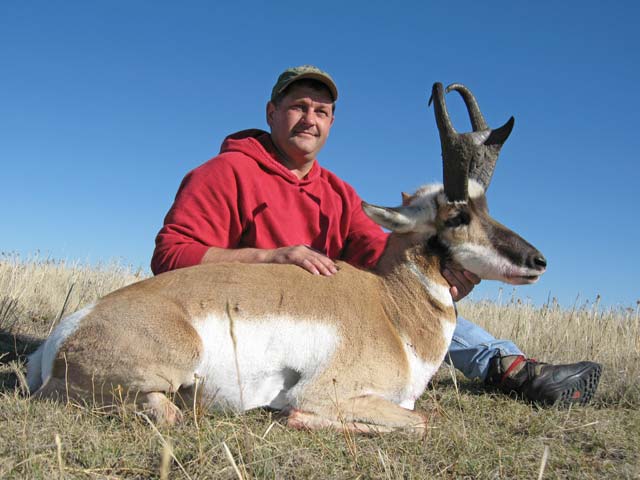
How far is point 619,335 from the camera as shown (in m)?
8.81

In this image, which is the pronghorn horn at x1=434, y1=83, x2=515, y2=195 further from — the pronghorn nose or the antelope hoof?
the antelope hoof

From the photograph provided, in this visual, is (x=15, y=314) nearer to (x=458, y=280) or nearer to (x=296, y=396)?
(x=296, y=396)

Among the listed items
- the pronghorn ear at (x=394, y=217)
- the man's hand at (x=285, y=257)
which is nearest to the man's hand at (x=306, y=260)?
the man's hand at (x=285, y=257)

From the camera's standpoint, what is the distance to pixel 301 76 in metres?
6.26

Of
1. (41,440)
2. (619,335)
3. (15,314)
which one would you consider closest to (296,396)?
(41,440)

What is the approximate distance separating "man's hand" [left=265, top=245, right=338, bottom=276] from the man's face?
73.6 inches

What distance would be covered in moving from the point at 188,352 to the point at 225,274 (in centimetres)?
68

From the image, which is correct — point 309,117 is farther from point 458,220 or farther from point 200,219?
point 458,220

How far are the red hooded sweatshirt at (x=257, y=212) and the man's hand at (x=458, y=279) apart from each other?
1.07 metres

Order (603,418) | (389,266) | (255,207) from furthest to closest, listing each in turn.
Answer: (255,207)
(389,266)
(603,418)

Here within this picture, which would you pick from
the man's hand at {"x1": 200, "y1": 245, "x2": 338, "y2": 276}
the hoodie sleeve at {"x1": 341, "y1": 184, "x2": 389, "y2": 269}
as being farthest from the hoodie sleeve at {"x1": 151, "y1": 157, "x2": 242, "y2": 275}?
the hoodie sleeve at {"x1": 341, "y1": 184, "x2": 389, "y2": 269}

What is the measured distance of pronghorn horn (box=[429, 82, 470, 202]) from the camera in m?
4.84

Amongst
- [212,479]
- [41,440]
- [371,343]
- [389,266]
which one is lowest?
[41,440]

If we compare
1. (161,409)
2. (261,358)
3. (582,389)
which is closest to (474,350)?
(582,389)
